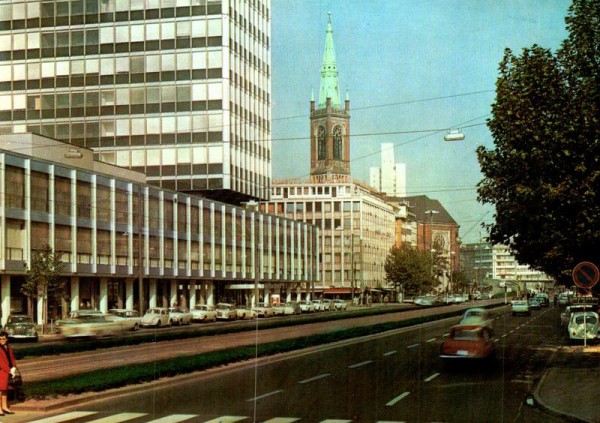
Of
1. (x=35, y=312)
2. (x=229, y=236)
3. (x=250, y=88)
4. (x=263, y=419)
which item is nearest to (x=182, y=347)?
(x=263, y=419)

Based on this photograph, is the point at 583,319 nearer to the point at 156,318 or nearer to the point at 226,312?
the point at 156,318

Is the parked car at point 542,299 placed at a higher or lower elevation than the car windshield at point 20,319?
lower

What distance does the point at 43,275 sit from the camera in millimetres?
53656

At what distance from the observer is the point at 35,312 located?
59.5m

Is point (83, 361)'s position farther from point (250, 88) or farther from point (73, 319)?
point (250, 88)

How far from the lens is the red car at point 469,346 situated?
2747 cm

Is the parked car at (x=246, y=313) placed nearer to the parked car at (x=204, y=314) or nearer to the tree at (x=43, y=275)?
the parked car at (x=204, y=314)

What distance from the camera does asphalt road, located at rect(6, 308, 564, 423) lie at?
17219mm

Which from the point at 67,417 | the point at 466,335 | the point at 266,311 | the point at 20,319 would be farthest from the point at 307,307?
the point at 67,417

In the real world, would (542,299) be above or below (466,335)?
below

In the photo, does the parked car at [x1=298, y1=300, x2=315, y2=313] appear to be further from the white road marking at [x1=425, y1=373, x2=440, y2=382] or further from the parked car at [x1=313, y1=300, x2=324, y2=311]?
the white road marking at [x1=425, y1=373, x2=440, y2=382]

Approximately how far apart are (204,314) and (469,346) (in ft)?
152

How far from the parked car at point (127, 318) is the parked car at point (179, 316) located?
4.20 m

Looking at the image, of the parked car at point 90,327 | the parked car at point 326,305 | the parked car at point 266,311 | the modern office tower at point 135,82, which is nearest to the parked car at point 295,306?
the parked car at point 266,311
